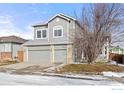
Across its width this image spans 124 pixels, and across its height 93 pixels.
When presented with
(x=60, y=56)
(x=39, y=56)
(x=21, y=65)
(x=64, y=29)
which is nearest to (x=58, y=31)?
(x=64, y=29)

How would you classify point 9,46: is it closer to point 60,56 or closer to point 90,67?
point 60,56

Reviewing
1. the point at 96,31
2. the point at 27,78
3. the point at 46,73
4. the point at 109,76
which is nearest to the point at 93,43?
the point at 96,31

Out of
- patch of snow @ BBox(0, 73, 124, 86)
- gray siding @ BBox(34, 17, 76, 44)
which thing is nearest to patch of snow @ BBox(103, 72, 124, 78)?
patch of snow @ BBox(0, 73, 124, 86)

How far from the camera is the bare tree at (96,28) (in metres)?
7.11

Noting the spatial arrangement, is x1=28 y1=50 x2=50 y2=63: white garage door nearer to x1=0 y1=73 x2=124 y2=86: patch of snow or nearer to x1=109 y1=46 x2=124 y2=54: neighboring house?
x1=0 y1=73 x2=124 y2=86: patch of snow

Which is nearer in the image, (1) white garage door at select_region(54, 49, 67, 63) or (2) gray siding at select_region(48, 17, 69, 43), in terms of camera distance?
(1) white garage door at select_region(54, 49, 67, 63)

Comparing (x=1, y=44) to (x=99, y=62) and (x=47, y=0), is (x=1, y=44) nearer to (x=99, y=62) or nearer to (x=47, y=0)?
(x=47, y=0)

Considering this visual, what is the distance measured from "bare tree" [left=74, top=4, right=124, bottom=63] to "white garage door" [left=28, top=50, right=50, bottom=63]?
79 centimetres

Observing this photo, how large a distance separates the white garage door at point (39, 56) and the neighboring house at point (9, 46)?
38 centimetres

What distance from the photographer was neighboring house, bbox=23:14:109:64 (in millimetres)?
7227

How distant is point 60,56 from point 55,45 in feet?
1.14

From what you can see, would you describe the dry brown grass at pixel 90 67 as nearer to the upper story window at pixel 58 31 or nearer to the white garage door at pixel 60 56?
the white garage door at pixel 60 56

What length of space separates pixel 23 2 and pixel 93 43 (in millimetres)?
2348

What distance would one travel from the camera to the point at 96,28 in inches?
281
